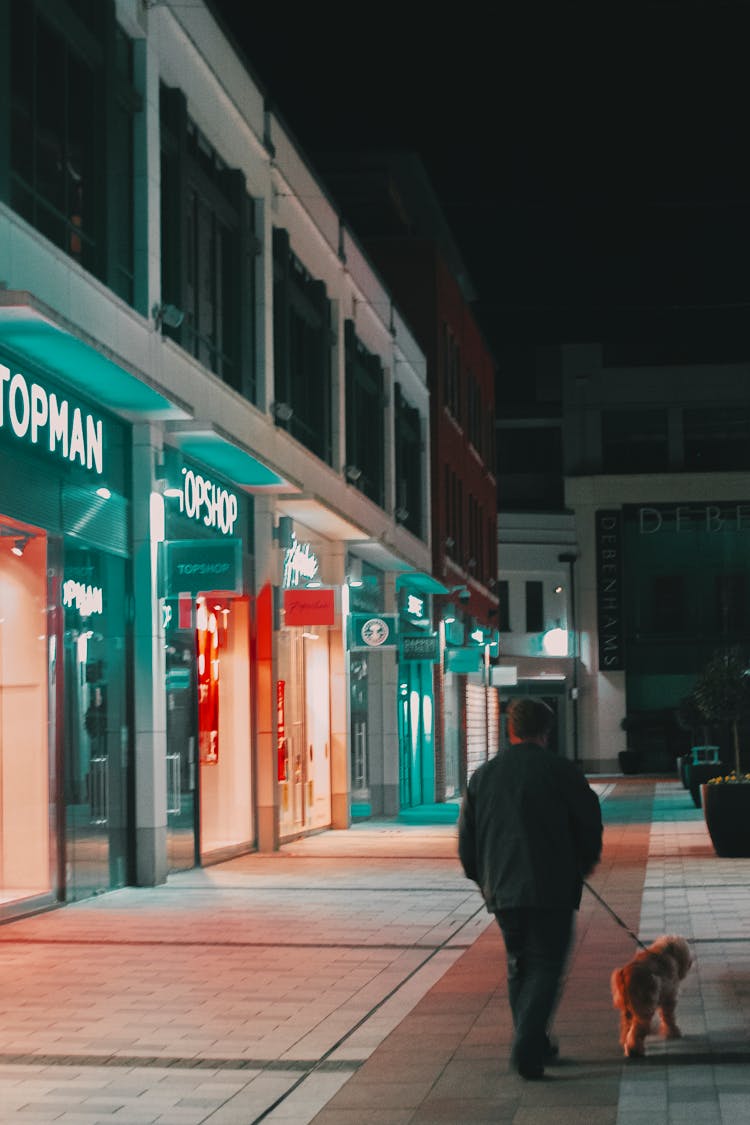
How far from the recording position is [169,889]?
56.8ft

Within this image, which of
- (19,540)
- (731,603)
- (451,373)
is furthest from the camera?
(731,603)

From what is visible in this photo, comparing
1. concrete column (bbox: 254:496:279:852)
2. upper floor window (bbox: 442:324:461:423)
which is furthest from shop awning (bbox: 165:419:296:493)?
upper floor window (bbox: 442:324:461:423)

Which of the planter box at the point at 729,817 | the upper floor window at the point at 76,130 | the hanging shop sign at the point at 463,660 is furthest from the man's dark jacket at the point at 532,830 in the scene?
the hanging shop sign at the point at 463,660

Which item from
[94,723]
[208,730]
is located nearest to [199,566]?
[94,723]

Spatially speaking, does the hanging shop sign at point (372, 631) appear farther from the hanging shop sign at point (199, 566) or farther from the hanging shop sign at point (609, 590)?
the hanging shop sign at point (609, 590)

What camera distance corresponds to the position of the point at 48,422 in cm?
1502

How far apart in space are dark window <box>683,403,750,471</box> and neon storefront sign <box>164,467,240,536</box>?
49.6 metres

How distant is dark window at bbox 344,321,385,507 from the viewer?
99.4 ft

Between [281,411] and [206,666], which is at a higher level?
[281,411]

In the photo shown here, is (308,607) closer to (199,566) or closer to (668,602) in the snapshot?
(199,566)

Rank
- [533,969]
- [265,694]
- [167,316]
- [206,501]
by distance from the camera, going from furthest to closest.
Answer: [265,694] < [206,501] < [167,316] < [533,969]

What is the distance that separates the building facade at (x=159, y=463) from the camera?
15.4 meters

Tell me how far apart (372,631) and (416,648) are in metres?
3.53

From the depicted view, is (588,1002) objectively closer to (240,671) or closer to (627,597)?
(240,671)
